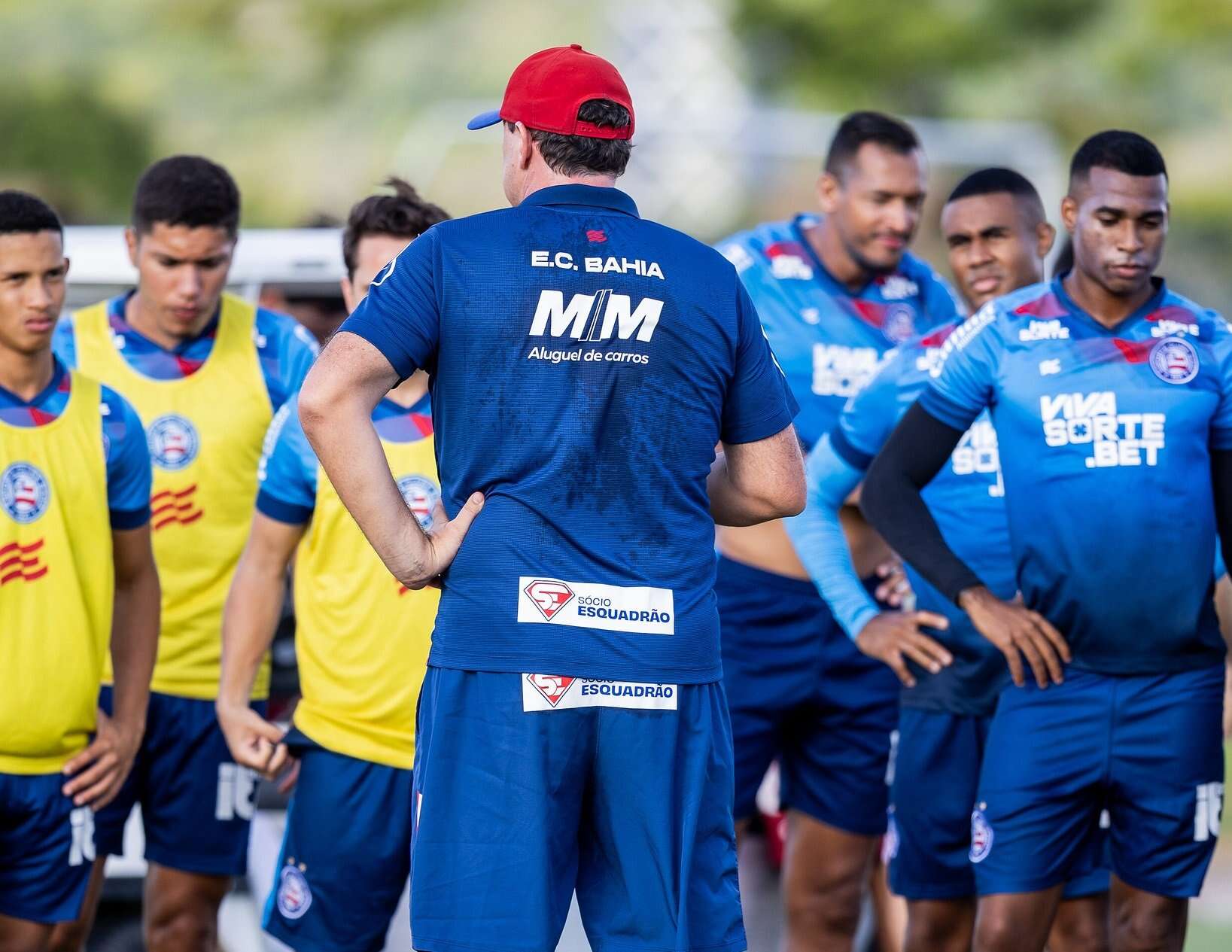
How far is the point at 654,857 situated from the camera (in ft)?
12.6

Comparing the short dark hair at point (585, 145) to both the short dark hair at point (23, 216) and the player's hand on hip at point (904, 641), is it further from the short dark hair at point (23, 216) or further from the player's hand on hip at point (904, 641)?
the player's hand on hip at point (904, 641)

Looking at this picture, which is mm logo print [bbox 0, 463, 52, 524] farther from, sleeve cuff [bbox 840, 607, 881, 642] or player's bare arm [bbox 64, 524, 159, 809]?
sleeve cuff [bbox 840, 607, 881, 642]

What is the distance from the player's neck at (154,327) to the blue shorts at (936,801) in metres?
2.44

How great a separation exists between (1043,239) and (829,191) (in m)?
0.77

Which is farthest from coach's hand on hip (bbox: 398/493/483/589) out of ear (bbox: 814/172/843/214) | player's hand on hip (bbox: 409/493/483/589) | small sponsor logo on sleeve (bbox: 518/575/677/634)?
ear (bbox: 814/172/843/214)

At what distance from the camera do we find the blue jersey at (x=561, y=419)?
3.78 m

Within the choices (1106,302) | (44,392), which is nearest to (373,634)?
(44,392)

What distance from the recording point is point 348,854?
16.7 ft

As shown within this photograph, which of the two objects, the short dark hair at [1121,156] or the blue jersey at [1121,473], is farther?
the short dark hair at [1121,156]

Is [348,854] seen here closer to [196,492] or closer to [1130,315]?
[196,492]

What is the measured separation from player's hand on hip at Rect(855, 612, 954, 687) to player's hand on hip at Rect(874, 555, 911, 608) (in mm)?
548

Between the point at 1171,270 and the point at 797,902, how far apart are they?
22303 mm

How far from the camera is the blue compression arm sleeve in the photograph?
564 centimetres

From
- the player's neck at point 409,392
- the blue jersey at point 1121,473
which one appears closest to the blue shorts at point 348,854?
the player's neck at point 409,392
